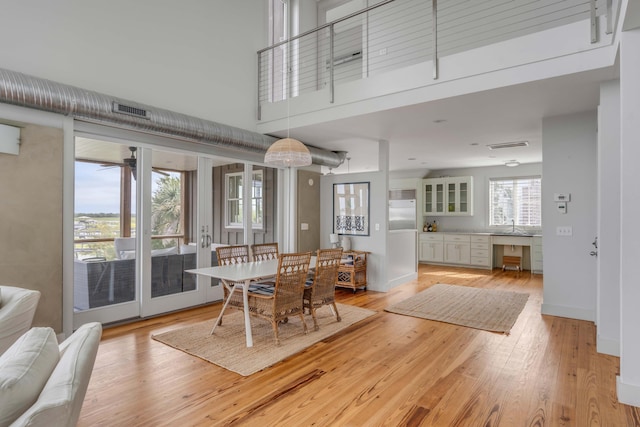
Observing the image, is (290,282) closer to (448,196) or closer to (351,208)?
(351,208)

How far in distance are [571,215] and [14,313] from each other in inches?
225

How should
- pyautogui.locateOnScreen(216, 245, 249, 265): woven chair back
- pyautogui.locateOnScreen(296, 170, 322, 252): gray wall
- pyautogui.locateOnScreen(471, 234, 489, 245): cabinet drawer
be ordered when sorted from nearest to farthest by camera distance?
1. pyautogui.locateOnScreen(216, 245, 249, 265): woven chair back
2. pyautogui.locateOnScreen(296, 170, 322, 252): gray wall
3. pyautogui.locateOnScreen(471, 234, 489, 245): cabinet drawer

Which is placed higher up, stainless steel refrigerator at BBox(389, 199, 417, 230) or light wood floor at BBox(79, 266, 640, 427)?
stainless steel refrigerator at BBox(389, 199, 417, 230)

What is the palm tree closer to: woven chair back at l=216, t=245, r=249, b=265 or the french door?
the french door

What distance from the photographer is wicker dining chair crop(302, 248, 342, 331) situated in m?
3.77

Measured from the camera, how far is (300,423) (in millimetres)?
2168

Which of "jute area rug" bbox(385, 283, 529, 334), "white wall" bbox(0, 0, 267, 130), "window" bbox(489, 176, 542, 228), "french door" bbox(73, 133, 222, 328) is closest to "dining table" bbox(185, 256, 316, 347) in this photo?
"french door" bbox(73, 133, 222, 328)

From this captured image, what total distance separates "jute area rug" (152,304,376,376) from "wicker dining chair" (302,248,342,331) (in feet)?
0.97

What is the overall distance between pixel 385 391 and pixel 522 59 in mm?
3299

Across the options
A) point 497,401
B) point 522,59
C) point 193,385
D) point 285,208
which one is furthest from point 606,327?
point 285,208

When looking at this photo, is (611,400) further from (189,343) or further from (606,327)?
(189,343)

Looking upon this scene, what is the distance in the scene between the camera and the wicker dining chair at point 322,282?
3.77 m

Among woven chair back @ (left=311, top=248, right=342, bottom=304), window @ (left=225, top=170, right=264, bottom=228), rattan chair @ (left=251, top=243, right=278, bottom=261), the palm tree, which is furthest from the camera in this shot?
window @ (left=225, top=170, right=264, bottom=228)

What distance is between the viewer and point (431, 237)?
29.6 feet
